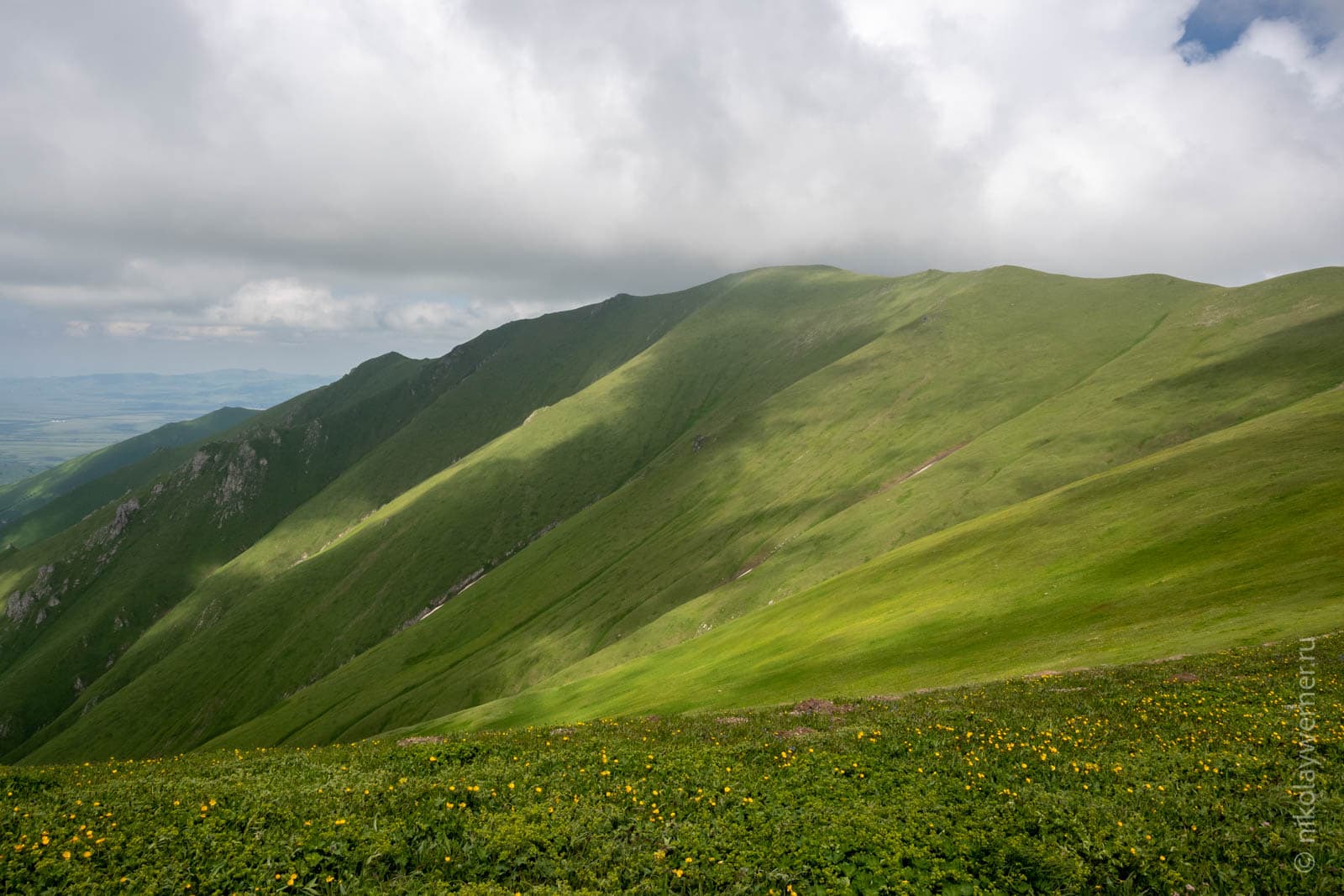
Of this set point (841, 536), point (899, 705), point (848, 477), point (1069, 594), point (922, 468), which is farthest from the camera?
point (848, 477)

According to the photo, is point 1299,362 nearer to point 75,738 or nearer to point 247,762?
point 247,762

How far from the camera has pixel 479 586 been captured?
577ft

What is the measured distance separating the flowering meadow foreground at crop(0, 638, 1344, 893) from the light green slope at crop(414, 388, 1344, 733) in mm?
17140

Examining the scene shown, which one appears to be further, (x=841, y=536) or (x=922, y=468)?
(x=922, y=468)

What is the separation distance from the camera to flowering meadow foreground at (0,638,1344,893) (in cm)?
1416

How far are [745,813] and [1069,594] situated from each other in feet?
145

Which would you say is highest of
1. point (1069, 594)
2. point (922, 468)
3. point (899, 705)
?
point (922, 468)

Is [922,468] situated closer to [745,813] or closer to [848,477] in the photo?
[848,477]

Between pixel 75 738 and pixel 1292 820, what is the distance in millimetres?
262092

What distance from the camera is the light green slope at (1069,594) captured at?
133 ft

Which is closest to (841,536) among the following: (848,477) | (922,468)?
(922,468)

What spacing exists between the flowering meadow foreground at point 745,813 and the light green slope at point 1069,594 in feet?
56.2

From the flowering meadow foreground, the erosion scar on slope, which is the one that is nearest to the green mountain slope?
the erosion scar on slope

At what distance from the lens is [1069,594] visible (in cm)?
5075
